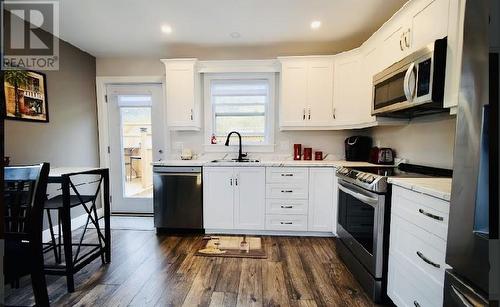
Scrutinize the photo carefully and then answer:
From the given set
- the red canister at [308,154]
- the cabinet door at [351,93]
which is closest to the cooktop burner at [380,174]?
the cabinet door at [351,93]

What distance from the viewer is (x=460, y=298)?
83 centimetres

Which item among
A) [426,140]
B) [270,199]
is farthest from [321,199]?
[426,140]

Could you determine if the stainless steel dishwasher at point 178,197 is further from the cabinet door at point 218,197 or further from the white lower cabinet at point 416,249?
the white lower cabinet at point 416,249

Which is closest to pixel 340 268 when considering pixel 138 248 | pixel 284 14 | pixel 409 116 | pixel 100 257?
→ pixel 409 116

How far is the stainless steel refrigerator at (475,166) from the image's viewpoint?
27.5 inches

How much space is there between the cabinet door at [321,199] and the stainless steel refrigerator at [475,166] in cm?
194

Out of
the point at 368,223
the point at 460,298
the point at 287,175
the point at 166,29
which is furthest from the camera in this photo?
the point at 287,175

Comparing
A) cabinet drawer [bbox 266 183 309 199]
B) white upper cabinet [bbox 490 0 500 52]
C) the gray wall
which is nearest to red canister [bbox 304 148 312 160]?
cabinet drawer [bbox 266 183 309 199]

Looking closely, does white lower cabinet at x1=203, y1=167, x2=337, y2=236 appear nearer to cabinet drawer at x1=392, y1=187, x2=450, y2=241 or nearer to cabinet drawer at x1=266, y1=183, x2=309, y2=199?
cabinet drawer at x1=266, y1=183, x2=309, y2=199

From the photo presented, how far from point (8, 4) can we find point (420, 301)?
4.17m

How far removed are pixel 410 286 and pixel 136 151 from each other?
12.1 feet

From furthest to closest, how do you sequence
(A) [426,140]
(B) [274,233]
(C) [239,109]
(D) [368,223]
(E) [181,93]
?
(C) [239,109], (E) [181,93], (B) [274,233], (A) [426,140], (D) [368,223]

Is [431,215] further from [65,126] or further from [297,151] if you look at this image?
[65,126]

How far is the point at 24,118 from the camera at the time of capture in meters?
2.44
